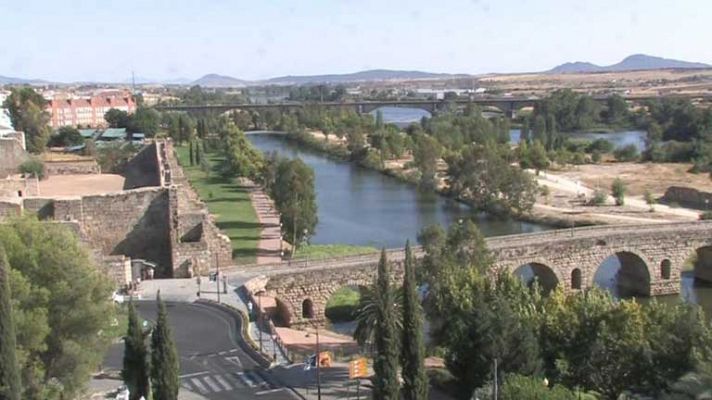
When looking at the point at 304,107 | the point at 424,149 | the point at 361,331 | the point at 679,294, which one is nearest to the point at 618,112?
the point at 304,107

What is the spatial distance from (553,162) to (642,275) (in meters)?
36.7

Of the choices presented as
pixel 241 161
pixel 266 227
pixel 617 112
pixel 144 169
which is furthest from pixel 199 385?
pixel 617 112

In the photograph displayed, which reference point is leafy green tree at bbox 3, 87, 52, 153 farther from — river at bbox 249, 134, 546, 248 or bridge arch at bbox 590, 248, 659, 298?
bridge arch at bbox 590, 248, 659, 298

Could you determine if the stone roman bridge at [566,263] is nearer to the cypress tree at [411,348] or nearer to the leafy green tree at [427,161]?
the cypress tree at [411,348]

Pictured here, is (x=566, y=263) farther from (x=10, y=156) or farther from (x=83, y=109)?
(x=83, y=109)

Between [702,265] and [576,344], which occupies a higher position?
[576,344]

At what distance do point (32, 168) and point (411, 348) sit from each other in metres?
28.5

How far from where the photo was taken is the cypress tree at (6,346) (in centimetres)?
1366

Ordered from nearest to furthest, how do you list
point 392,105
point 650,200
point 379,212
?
1. point 650,200
2. point 379,212
3. point 392,105

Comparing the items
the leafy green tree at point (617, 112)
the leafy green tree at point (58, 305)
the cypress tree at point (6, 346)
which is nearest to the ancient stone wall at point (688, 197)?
the leafy green tree at point (58, 305)

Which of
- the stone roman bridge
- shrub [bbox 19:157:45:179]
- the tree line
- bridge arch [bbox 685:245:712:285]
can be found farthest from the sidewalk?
bridge arch [bbox 685:245:712:285]

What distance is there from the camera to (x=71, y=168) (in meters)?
46.7

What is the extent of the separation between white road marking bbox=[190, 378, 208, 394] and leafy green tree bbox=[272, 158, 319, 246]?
57.4 feet

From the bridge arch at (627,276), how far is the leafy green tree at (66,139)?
41684 millimetres
